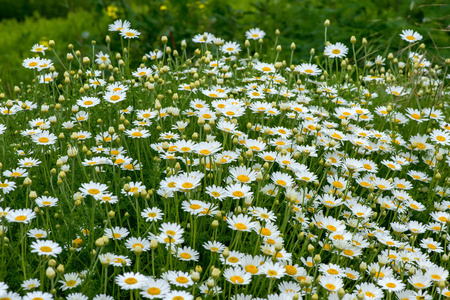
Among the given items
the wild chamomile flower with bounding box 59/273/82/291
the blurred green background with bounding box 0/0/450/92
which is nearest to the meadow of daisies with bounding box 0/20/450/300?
the wild chamomile flower with bounding box 59/273/82/291

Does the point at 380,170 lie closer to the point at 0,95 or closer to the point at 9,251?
the point at 9,251

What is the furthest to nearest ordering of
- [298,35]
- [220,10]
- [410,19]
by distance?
[220,10], [298,35], [410,19]

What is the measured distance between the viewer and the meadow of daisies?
2.11 meters

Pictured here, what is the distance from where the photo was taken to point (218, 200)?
8.55 feet

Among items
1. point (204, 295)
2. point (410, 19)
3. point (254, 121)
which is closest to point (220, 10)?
point (410, 19)

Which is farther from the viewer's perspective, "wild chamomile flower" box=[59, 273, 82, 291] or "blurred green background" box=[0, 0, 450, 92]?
"blurred green background" box=[0, 0, 450, 92]

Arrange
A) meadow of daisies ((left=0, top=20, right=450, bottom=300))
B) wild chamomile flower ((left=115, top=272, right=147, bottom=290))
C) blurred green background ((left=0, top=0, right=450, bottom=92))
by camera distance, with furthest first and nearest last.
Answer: blurred green background ((left=0, top=0, right=450, bottom=92)) → meadow of daisies ((left=0, top=20, right=450, bottom=300)) → wild chamomile flower ((left=115, top=272, right=147, bottom=290))

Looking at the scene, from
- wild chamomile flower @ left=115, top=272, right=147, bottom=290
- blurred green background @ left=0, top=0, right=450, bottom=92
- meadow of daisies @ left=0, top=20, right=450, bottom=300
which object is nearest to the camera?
wild chamomile flower @ left=115, top=272, right=147, bottom=290

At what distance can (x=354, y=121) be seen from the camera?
3.60 meters

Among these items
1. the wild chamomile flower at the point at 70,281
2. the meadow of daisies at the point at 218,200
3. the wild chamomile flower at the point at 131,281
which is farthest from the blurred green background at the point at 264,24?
the wild chamomile flower at the point at 131,281

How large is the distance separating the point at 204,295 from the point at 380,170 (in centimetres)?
164

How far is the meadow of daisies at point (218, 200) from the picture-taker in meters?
2.11

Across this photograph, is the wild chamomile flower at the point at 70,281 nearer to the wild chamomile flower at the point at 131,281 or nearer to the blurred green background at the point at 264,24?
the wild chamomile flower at the point at 131,281

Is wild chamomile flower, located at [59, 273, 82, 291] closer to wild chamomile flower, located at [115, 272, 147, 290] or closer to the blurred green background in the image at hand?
wild chamomile flower, located at [115, 272, 147, 290]
